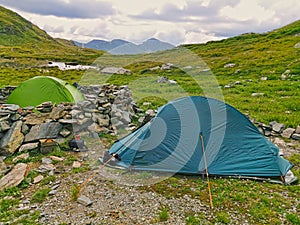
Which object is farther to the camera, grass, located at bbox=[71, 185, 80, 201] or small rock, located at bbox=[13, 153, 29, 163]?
small rock, located at bbox=[13, 153, 29, 163]

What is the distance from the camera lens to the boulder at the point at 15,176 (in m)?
7.42

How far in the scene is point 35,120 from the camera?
33.5 ft

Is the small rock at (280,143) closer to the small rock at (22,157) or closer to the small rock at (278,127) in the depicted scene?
the small rock at (278,127)

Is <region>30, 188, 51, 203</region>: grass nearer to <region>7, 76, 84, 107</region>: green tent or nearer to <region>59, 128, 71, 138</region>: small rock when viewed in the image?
<region>59, 128, 71, 138</region>: small rock

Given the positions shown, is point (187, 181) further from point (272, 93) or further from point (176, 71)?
point (176, 71)

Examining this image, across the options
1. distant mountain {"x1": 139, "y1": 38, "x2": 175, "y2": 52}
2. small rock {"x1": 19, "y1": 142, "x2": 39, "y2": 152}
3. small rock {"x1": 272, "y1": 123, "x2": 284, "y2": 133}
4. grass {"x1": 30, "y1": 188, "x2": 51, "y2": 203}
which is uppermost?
distant mountain {"x1": 139, "y1": 38, "x2": 175, "y2": 52}

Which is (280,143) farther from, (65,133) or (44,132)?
(44,132)

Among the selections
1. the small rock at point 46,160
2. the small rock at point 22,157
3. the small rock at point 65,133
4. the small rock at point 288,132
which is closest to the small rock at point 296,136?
the small rock at point 288,132

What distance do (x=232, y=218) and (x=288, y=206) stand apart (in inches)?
60.4

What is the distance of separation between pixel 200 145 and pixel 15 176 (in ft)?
17.3

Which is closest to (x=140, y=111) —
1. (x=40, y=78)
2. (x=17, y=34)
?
(x=40, y=78)

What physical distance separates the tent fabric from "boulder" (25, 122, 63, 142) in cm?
277

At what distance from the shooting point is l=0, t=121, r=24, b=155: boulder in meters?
9.16

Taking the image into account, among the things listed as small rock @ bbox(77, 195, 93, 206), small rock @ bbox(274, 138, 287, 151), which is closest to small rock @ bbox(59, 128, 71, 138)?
small rock @ bbox(77, 195, 93, 206)
